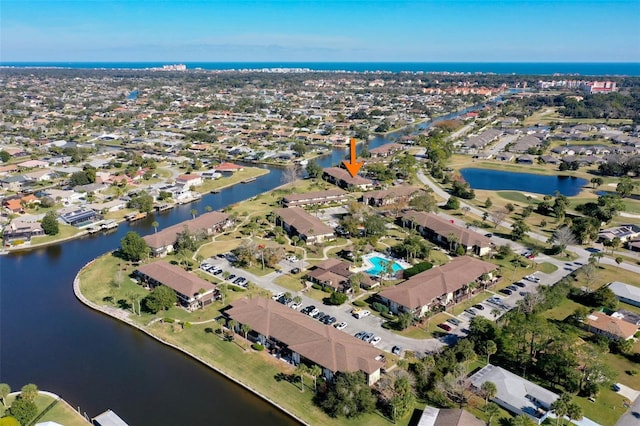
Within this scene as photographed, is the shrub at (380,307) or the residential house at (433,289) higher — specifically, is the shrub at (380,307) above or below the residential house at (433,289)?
below

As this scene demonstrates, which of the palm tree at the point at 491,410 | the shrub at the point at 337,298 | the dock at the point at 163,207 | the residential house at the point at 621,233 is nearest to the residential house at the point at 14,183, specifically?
the dock at the point at 163,207

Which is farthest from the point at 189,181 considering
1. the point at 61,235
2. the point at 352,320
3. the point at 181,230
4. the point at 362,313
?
the point at 352,320

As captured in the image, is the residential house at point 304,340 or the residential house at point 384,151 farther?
the residential house at point 384,151

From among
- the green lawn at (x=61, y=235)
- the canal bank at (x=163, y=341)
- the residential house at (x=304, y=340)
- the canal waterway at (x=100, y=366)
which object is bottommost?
the canal waterway at (x=100, y=366)

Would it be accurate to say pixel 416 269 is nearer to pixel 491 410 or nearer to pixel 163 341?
pixel 491 410

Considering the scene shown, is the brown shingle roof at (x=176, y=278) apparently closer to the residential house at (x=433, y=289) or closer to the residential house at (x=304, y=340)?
the residential house at (x=304, y=340)

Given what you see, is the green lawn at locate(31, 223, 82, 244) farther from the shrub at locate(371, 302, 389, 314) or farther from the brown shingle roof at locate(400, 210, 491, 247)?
the brown shingle roof at locate(400, 210, 491, 247)

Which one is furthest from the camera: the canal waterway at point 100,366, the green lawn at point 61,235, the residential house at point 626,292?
the green lawn at point 61,235
